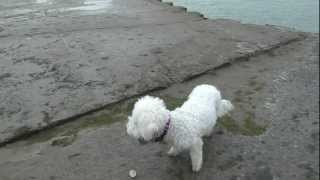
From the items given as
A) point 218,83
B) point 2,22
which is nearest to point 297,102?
point 218,83

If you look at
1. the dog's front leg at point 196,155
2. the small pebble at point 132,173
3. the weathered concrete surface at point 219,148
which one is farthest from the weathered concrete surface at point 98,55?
the dog's front leg at point 196,155

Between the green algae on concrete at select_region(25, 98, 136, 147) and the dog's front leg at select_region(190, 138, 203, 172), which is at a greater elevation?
the dog's front leg at select_region(190, 138, 203, 172)

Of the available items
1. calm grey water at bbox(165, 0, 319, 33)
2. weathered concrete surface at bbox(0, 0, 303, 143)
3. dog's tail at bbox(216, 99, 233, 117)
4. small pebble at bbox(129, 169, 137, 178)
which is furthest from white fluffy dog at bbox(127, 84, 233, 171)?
calm grey water at bbox(165, 0, 319, 33)

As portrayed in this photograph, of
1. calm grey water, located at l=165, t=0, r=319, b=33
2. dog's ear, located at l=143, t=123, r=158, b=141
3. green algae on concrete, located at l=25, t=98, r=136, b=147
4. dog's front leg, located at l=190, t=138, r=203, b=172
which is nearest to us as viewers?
dog's ear, located at l=143, t=123, r=158, b=141

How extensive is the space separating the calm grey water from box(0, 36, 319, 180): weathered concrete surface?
129 inches

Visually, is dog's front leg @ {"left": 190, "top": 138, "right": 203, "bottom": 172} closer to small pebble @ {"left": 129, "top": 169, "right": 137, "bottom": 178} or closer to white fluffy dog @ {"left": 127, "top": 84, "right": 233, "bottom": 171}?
white fluffy dog @ {"left": 127, "top": 84, "right": 233, "bottom": 171}

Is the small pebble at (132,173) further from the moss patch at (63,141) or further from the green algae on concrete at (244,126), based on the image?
the green algae on concrete at (244,126)

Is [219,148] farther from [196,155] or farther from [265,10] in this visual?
[265,10]

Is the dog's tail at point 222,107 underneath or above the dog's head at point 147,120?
underneath

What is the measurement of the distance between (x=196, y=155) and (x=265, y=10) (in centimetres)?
637

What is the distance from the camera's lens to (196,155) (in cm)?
339

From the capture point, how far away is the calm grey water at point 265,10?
7770 mm

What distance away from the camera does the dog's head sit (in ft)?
9.95

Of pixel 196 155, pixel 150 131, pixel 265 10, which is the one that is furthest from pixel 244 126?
pixel 265 10
